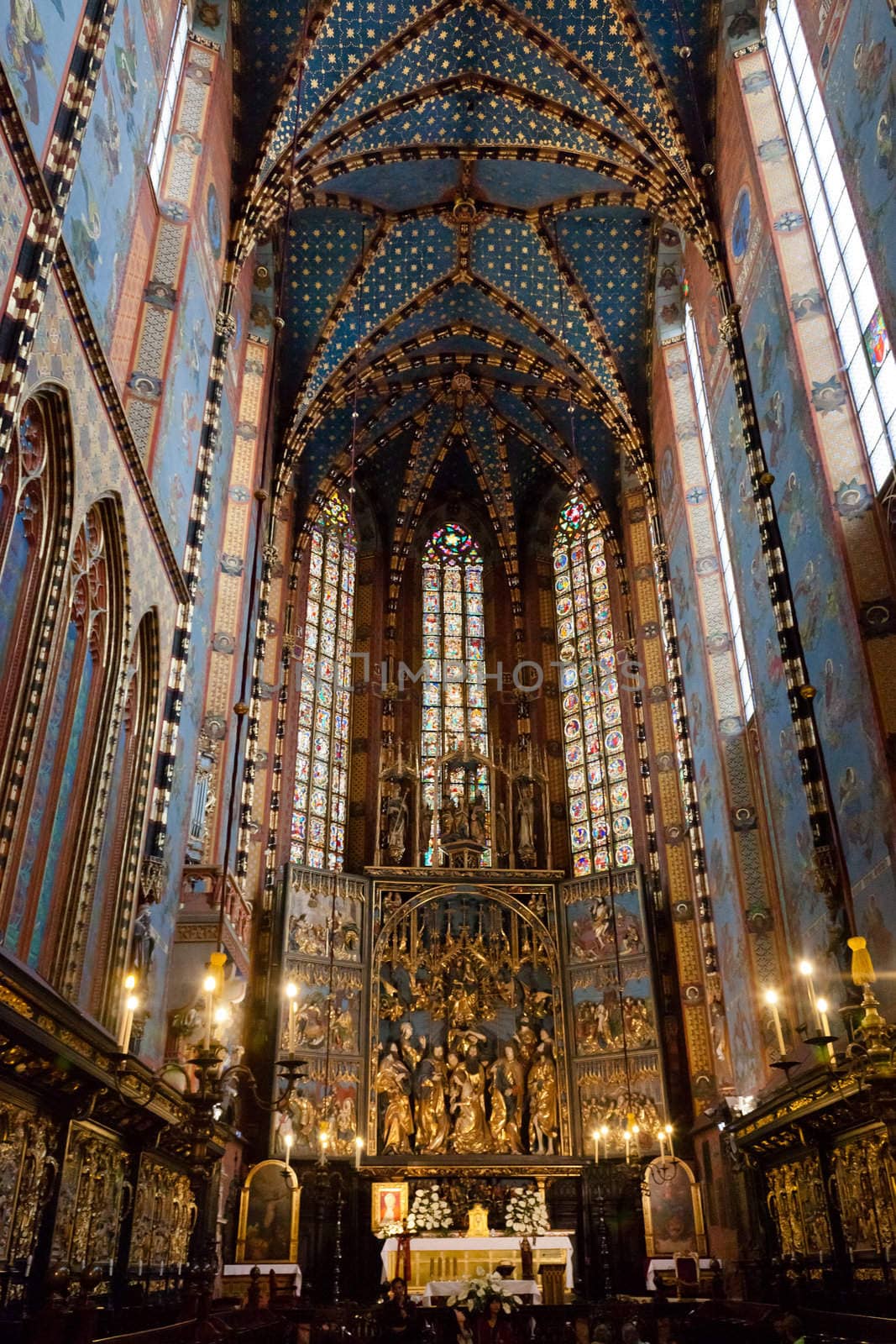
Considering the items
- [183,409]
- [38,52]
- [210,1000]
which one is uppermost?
[183,409]

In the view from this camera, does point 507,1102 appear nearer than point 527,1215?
No

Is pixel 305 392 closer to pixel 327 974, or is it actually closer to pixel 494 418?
pixel 494 418

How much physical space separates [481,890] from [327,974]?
346 cm

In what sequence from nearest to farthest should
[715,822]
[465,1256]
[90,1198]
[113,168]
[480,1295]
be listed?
[90,1198] → [480,1295] → [113,168] → [465,1256] → [715,822]

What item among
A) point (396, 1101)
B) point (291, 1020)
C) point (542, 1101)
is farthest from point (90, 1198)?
point (542, 1101)

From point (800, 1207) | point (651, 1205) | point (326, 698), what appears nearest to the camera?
point (800, 1207)

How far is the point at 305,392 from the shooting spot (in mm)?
22094

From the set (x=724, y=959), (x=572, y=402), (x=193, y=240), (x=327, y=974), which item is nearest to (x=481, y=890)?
(x=327, y=974)

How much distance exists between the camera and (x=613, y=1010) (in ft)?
65.8

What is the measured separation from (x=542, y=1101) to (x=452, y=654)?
1053 centimetres

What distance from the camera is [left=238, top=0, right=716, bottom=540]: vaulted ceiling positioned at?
57.4 ft

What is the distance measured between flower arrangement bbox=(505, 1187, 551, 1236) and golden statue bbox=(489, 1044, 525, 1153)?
123cm

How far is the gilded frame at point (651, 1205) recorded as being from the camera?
17.4 m

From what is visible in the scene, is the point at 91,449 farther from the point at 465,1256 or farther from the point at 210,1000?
the point at 465,1256
